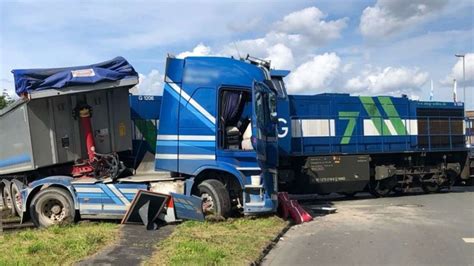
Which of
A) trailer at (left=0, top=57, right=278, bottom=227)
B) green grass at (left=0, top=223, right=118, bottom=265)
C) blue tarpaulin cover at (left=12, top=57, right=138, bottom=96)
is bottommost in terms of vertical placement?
green grass at (left=0, top=223, right=118, bottom=265)

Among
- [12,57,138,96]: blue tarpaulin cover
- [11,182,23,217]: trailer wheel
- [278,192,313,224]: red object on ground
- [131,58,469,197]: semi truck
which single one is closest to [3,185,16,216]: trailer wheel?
[11,182,23,217]: trailer wheel

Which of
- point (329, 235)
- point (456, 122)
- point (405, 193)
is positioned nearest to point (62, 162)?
point (329, 235)

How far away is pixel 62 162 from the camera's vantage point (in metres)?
11.5

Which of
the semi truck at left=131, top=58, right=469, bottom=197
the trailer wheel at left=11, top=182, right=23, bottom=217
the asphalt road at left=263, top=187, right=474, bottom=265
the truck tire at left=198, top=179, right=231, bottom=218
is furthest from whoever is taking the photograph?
the semi truck at left=131, top=58, right=469, bottom=197

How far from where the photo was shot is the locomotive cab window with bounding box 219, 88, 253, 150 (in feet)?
36.1

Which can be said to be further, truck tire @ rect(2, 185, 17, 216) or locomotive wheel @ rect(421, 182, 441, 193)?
locomotive wheel @ rect(421, 182, 441, 193)

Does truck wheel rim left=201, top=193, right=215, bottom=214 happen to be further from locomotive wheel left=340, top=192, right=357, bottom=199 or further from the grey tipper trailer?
locomotive wheel left=340, top=192, right=357, bottom=199

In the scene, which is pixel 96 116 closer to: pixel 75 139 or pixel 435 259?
pixel 75 139

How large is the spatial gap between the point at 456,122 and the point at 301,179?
270 inches

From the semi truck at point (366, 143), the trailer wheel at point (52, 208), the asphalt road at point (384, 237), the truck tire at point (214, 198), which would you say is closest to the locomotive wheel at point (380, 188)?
the semi truck at point (366, 143)

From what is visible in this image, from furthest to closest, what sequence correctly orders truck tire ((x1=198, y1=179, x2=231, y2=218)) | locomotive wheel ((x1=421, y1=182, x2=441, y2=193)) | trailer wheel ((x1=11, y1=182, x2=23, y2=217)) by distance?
locomotive wheel ((x1=421, y1=182, x2=441, y2=193)) < trailer wheel ((x1=11, y1=182, x2=23, y2=217)) < truck tire ((x1=198, y1=179, x2=231, y2=218))

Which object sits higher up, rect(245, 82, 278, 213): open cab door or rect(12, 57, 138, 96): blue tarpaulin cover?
rect(12, 57, 138, 96): blue tarpaulin cover

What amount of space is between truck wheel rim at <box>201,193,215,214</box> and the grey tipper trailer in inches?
105

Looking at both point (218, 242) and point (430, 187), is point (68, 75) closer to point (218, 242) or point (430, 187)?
point (218, 242)
